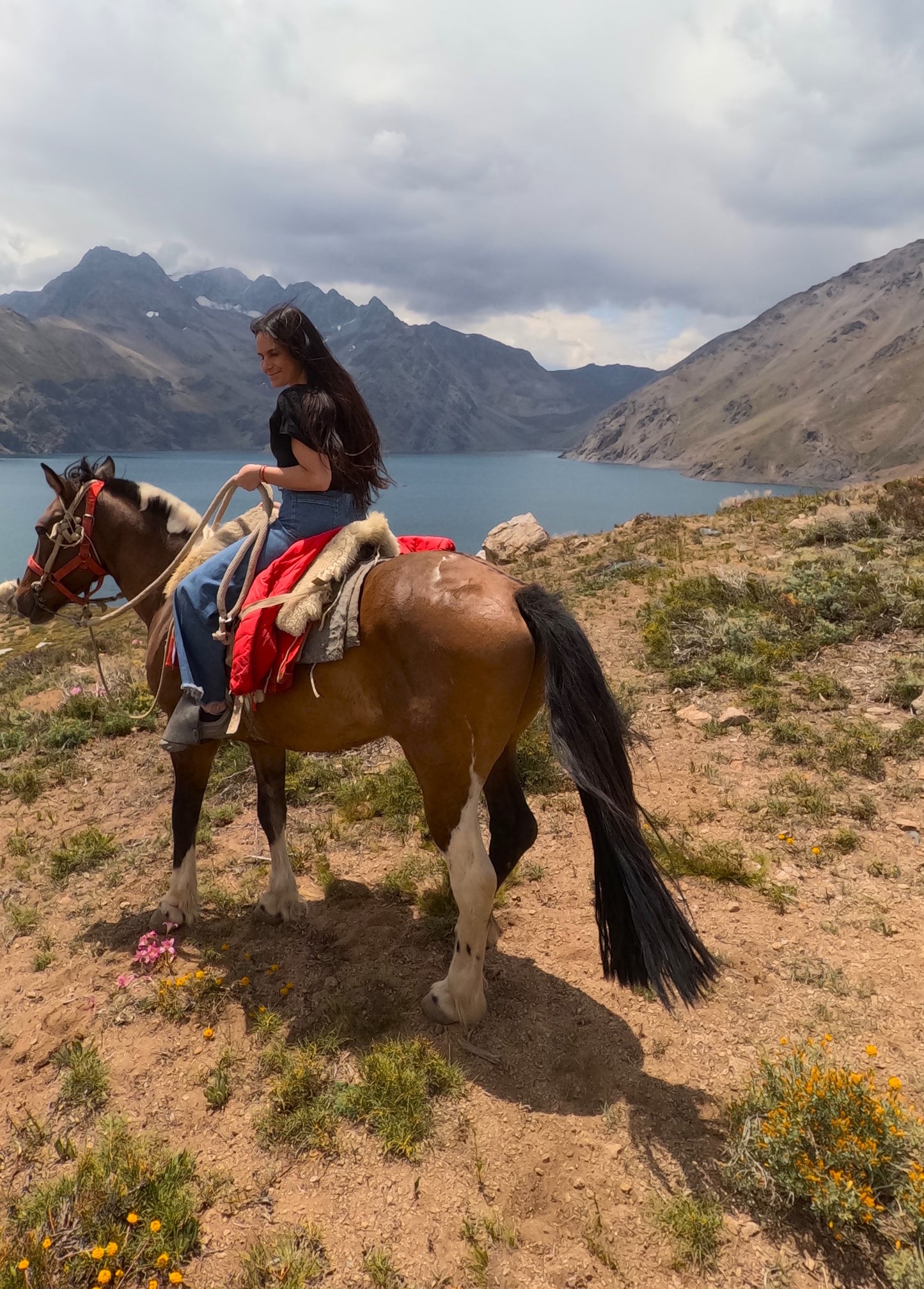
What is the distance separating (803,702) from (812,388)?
20539 centimetres

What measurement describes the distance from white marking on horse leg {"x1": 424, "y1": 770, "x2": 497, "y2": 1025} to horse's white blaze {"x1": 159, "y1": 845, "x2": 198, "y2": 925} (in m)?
1.81

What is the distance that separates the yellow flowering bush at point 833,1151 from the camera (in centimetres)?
214

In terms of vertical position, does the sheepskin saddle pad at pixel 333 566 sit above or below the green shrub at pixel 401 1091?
above

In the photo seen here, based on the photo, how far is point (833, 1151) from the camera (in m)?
2.26

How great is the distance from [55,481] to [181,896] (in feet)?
9.58

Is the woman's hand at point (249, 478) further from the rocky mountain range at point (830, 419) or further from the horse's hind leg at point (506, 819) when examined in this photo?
the rocky mountain range at point (830, 419)

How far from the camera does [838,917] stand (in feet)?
12.0

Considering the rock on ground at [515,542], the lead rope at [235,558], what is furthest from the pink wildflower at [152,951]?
the rock on ground at [515,542]

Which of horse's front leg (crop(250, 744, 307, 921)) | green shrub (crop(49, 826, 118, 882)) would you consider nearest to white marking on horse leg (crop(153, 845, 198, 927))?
horse's front leg (crop(250, 744, 307, 921))

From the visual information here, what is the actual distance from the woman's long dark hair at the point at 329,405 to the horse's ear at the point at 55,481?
75.4 inches

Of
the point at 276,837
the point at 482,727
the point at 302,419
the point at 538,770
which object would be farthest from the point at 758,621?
the point at 302,419

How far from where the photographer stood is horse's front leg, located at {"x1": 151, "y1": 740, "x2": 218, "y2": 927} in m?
4.09

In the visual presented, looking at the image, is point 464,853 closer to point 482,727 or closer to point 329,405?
point 482,727

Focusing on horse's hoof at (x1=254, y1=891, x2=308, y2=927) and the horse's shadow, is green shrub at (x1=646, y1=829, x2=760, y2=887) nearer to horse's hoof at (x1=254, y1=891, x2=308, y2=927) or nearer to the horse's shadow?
the horse's shadow
